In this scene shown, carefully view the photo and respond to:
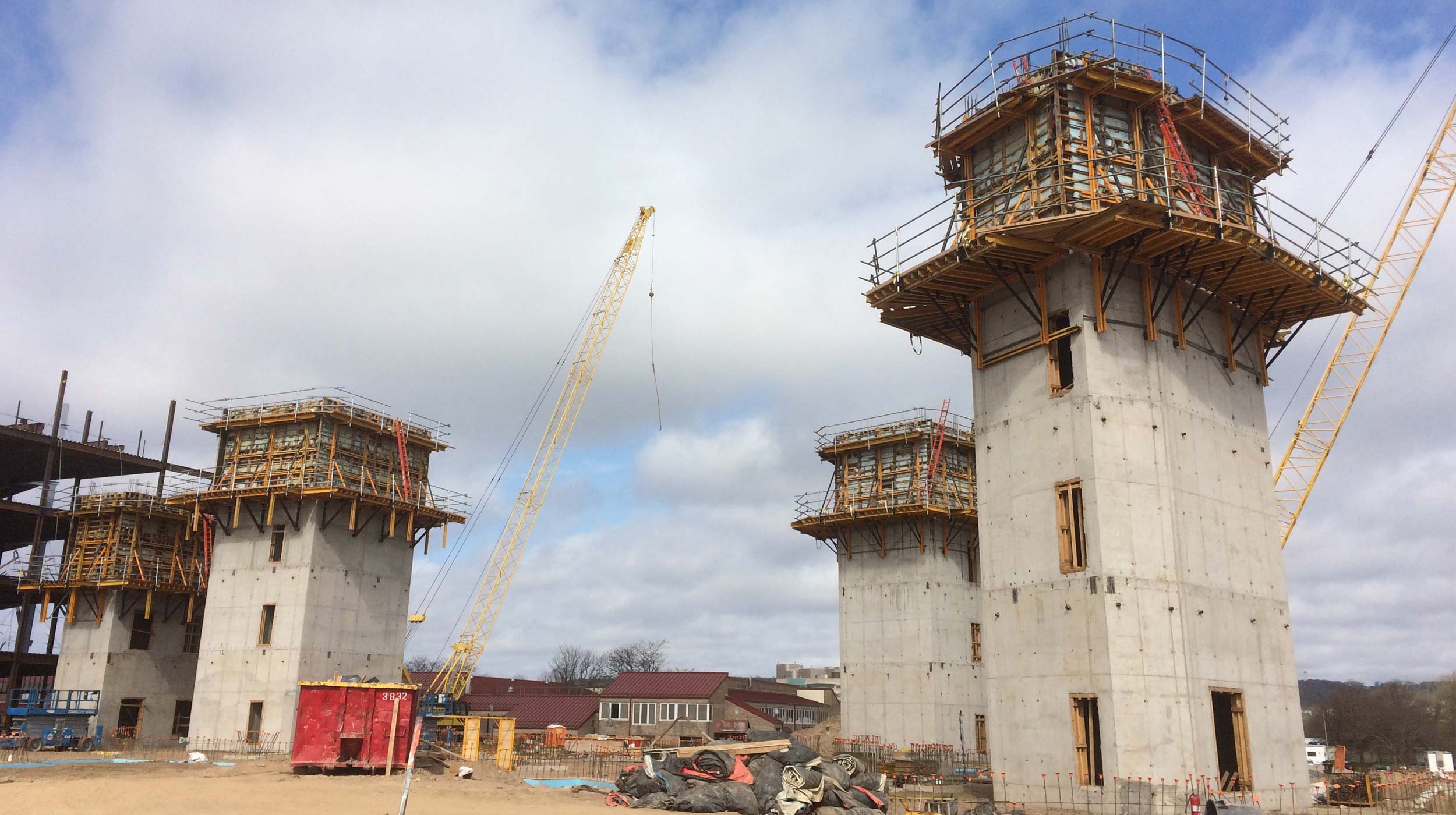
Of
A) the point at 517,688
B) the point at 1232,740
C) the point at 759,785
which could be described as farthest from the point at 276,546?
the point at 517,688

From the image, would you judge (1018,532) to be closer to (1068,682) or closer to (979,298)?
(1068,682)

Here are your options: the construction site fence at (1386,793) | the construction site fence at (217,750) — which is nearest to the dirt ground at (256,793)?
the construction site fence at (217,750)

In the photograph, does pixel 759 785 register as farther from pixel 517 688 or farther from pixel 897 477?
pixel 517 688

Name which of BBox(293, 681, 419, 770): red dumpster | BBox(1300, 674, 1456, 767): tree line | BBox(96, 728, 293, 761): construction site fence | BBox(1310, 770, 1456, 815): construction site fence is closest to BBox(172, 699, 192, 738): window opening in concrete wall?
BBox(96, 728, 293, 761): construction site fence

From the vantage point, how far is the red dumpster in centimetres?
3206

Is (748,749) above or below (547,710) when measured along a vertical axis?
above

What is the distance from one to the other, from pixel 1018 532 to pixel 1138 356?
5635 mm

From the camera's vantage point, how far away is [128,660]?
173 feet

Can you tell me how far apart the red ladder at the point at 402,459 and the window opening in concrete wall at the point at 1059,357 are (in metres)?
32.0

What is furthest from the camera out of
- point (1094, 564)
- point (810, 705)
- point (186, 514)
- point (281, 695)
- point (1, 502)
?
point (810, 705)

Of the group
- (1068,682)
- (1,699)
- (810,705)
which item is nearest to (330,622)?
(1,699)

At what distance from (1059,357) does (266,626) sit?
116 feet

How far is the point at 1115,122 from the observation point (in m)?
28.8

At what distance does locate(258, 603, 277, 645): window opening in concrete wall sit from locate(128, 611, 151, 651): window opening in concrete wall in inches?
538
